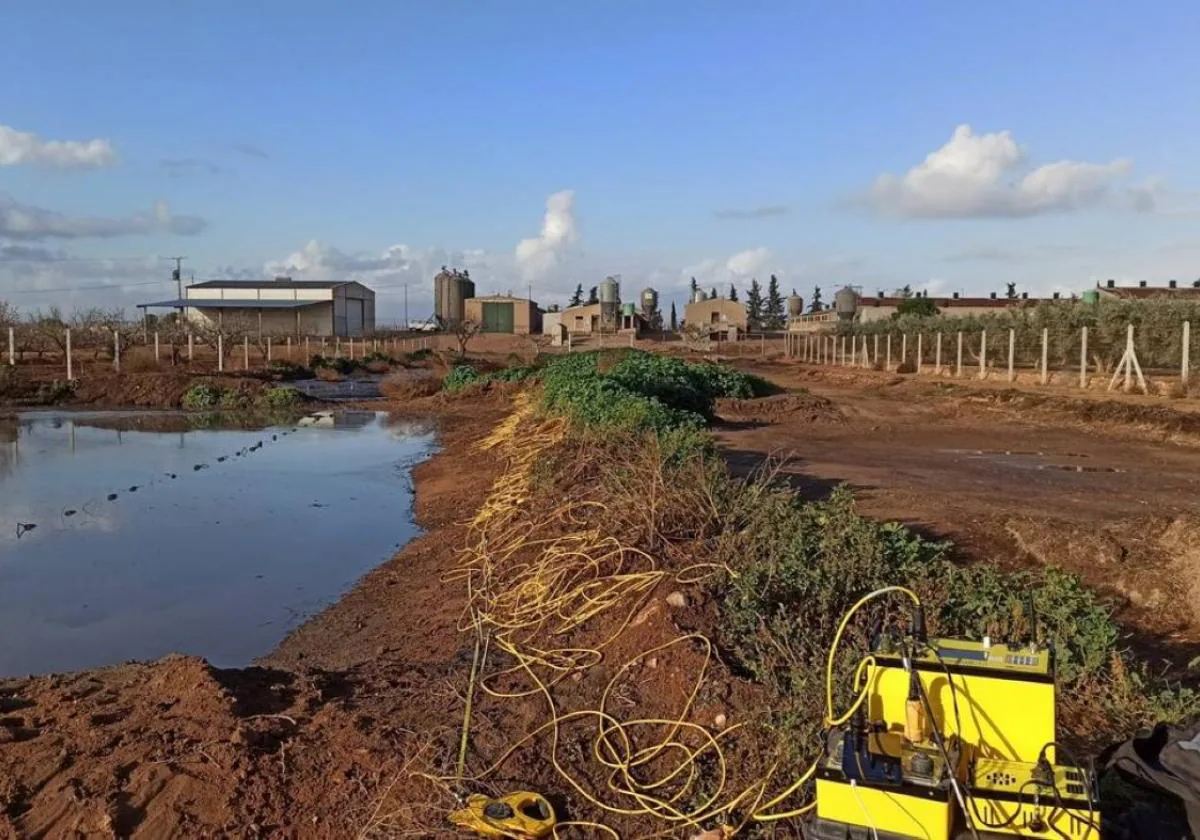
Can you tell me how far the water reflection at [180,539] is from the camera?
24.8 ft

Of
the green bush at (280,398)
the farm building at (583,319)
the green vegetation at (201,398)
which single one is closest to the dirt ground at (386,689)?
the green bush at (280,398)

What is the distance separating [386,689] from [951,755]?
3.36 m

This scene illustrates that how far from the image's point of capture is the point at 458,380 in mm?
32062

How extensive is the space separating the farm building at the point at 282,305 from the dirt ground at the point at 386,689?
2260 inches

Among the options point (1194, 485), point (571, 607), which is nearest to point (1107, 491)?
point (1194, 485)

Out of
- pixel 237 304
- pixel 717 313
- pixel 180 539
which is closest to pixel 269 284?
pixel 237 304

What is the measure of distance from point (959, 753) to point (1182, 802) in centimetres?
80

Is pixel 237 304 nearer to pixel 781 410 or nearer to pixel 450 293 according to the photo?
pixel 450 293

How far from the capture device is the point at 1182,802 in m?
3.05

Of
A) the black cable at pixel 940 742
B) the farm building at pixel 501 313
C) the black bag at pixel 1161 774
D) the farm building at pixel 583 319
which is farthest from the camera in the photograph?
the farm building at pixel 501 313

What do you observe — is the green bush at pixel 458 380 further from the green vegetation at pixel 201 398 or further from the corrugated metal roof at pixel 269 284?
the corrugated metal roof at pixel 269 284

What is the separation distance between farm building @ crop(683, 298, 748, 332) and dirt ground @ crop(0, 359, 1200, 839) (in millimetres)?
63425

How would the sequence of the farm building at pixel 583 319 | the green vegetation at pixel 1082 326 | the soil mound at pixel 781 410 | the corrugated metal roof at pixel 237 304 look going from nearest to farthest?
the soil mound at pixel 781 410 → the green vegetation at pixel 1082 326 → the corrugated metal roof at pixel 237 304 → the farm building at pixel 583 319

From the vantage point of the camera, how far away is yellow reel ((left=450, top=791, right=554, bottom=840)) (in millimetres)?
3631
